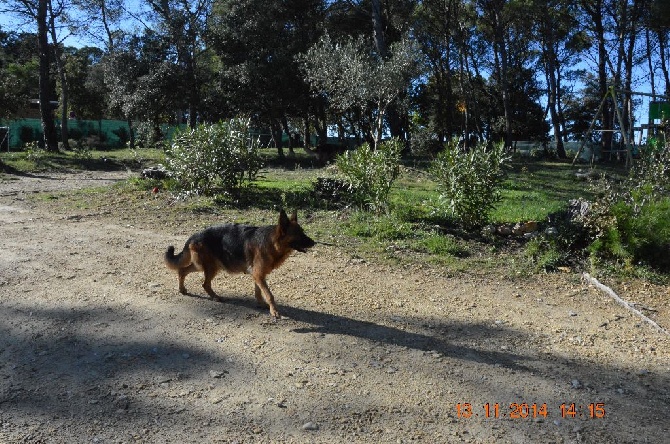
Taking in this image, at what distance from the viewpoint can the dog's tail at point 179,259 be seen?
5.48 m

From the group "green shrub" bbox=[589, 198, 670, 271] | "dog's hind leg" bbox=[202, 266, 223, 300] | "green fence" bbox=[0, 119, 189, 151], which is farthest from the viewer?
"green fence" bbox=[0, 119, 189, 151]

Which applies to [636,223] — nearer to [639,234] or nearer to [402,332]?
[639,234]

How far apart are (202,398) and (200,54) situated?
24.5m

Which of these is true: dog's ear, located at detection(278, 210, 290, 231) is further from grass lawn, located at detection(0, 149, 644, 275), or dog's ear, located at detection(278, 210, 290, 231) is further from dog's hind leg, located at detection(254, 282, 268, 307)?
grass lawn, located at detection(0, 149, 644, 275)

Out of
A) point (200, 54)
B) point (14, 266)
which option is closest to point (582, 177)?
point (14, 266)

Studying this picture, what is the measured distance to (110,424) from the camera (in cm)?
336

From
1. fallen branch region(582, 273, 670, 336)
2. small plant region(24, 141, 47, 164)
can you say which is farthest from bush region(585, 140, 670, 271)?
small plant region(24, 141, 47, 164)

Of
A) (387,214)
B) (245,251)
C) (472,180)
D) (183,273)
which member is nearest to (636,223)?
(472,180)

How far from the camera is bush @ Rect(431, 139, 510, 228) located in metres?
8.30

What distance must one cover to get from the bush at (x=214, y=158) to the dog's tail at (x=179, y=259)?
18.4 ft

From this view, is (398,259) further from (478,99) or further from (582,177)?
(478,99)
